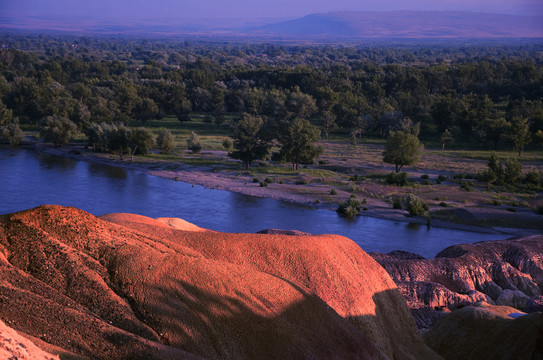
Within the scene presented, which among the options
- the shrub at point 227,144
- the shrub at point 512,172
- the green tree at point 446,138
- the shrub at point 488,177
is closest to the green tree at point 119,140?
the shrub at point 227,144

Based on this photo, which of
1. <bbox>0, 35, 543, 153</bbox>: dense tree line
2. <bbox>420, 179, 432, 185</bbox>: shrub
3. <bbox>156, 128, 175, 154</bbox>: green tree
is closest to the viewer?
<bbox>420, 179, 432, 185</bbox>: shrub

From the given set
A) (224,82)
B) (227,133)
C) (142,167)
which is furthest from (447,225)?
(224,82)

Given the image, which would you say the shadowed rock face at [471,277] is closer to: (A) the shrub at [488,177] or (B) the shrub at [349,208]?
(B) the shrub at [349,208]

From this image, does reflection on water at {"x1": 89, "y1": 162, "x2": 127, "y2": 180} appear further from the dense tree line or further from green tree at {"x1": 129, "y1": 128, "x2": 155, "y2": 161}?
the dense tree line

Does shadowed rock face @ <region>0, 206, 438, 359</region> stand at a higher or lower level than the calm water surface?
higher

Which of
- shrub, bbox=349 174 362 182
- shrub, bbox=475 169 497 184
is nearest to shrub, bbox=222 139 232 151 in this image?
shrub, bbox=349 174 362 182

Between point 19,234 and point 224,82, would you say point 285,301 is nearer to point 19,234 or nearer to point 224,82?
point 19,234

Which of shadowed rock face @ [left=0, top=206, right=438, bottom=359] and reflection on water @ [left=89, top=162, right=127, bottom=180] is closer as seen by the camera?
shadowed rock face @ [left=0, top=206, right=438, bottom=359]
